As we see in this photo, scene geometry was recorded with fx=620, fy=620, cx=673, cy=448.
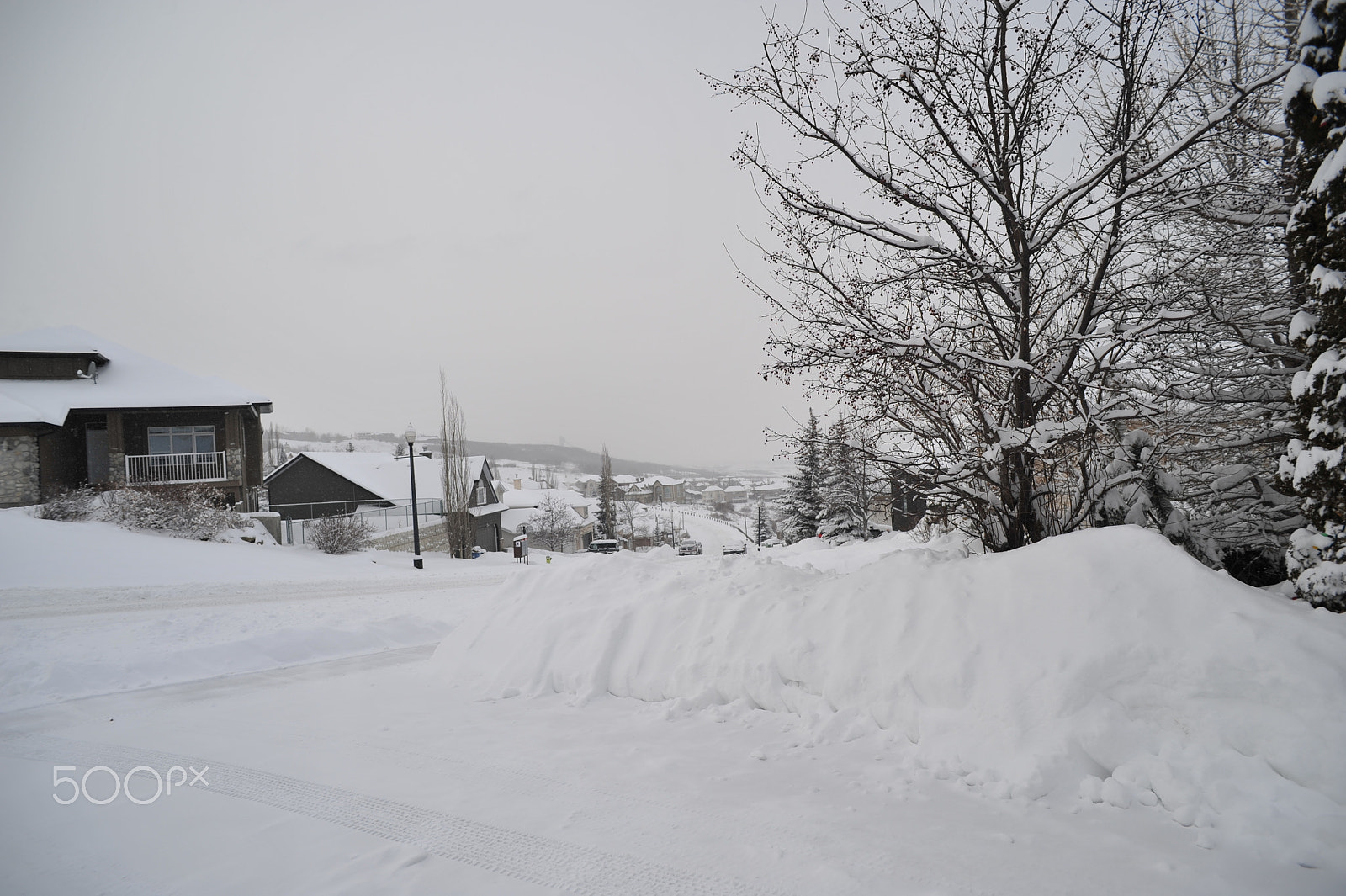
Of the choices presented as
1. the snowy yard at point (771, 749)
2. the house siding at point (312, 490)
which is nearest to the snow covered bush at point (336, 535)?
the house siding at point (312, 490)

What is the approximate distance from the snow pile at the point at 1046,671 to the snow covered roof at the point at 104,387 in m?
25.7

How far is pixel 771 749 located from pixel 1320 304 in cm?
464

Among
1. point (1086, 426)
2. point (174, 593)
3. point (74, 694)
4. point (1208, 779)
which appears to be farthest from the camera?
point (174, 593)

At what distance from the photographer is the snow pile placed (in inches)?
116

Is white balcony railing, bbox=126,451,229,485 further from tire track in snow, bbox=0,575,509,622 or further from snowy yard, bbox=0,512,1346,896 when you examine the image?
snowy yard, bbox=0,512,1346,896

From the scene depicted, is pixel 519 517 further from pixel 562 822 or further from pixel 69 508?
pixel 562 822

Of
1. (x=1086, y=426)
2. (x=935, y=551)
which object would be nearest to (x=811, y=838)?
(x=935, y=551)

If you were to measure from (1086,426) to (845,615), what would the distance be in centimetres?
220

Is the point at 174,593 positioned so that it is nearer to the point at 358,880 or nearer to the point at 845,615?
the point at 358,880

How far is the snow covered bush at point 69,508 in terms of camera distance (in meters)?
17.9

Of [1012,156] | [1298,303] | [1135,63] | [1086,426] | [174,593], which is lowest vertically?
[174,593]

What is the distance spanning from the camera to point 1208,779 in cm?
294

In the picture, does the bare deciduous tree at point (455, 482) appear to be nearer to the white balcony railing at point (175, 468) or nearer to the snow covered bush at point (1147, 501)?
the white balcony railing at point (175, 468)

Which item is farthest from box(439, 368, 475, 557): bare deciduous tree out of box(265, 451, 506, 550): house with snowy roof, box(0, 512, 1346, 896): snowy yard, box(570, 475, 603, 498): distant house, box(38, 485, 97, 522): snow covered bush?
box(570, 475, 603, 498): distant house
